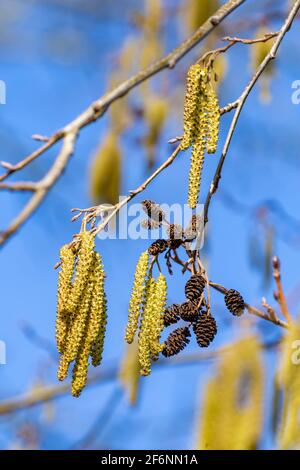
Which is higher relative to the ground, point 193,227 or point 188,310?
point 193,227

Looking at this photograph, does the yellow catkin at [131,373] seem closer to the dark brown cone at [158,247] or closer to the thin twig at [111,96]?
the dark brown cone at [158,247]

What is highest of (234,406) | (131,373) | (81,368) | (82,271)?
(131,373)

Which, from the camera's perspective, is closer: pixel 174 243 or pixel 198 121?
pixel 198 121

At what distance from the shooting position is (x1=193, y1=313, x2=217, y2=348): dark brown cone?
50.5 inches

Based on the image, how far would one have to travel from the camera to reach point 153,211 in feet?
4.55

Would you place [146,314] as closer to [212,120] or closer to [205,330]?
[205,330]

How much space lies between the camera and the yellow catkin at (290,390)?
144 centimetres

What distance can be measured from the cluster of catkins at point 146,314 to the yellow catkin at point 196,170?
0.50 ft

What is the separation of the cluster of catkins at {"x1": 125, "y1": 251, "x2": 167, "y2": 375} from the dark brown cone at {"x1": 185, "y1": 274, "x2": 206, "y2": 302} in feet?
0.21

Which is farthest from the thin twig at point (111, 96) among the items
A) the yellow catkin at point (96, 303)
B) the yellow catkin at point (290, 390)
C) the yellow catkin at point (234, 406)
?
the yellow catkin at point (234, 406)

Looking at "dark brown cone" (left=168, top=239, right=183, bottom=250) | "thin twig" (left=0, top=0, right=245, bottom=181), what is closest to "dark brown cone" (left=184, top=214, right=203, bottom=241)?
"dark brown cone" (left=168, top=239, right=183, bottom=250)

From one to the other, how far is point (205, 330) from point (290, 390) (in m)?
0.38

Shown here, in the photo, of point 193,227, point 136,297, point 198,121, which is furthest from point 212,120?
point 136,297
